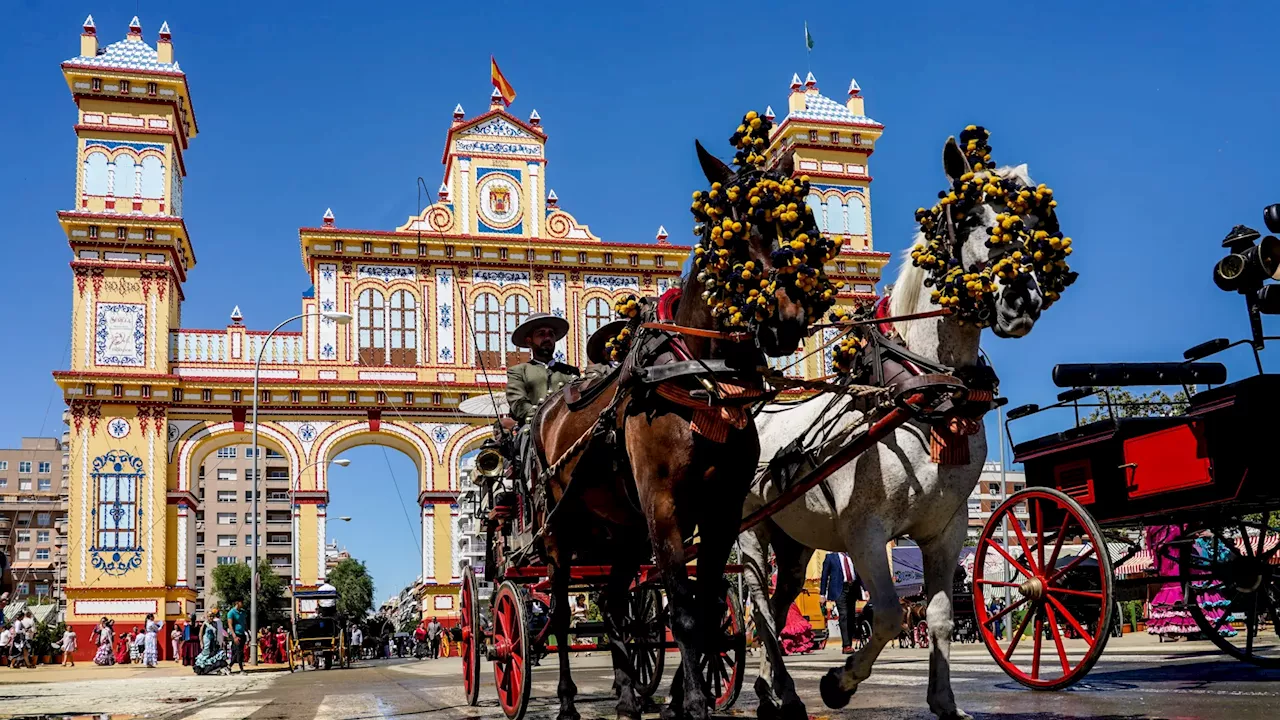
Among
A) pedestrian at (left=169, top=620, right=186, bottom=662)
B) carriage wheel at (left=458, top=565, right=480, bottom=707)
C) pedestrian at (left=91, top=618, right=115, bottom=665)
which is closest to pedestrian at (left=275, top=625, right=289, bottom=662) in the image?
pedestrian at (left=169, top=620, right=186, bottom=662)

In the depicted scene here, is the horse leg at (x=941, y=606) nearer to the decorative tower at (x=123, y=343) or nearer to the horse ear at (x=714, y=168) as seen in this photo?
the horse ear at (x=714, y=168)

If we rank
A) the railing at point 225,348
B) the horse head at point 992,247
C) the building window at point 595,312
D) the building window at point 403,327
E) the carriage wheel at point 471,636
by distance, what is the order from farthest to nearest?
the building window at point 595,312 < the building window at point 403,327 < the railing at point 225,348 < the carriage wheel at point 471,636 < the horse head at point 992,247

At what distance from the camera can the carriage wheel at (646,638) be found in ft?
24.9

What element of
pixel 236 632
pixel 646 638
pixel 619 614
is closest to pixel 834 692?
pixel 619 614

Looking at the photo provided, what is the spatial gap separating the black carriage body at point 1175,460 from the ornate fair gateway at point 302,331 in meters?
24.4

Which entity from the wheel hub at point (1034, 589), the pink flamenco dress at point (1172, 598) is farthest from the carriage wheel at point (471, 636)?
the pink flamenco dress at point (1172, 598)

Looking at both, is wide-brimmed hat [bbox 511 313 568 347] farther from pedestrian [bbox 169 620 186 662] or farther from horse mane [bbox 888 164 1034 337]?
pedestrian [bbox 169 620 186 662]

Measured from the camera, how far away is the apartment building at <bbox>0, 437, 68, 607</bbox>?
105438mm

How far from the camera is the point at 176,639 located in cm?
3253

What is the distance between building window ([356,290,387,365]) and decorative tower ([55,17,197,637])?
5.27 metres

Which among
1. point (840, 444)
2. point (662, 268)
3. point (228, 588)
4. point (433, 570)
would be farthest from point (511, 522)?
point (228, 588)

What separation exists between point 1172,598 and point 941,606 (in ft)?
29.4

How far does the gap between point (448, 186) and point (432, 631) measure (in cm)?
1373

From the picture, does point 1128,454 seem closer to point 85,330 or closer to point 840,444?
point 840,444
